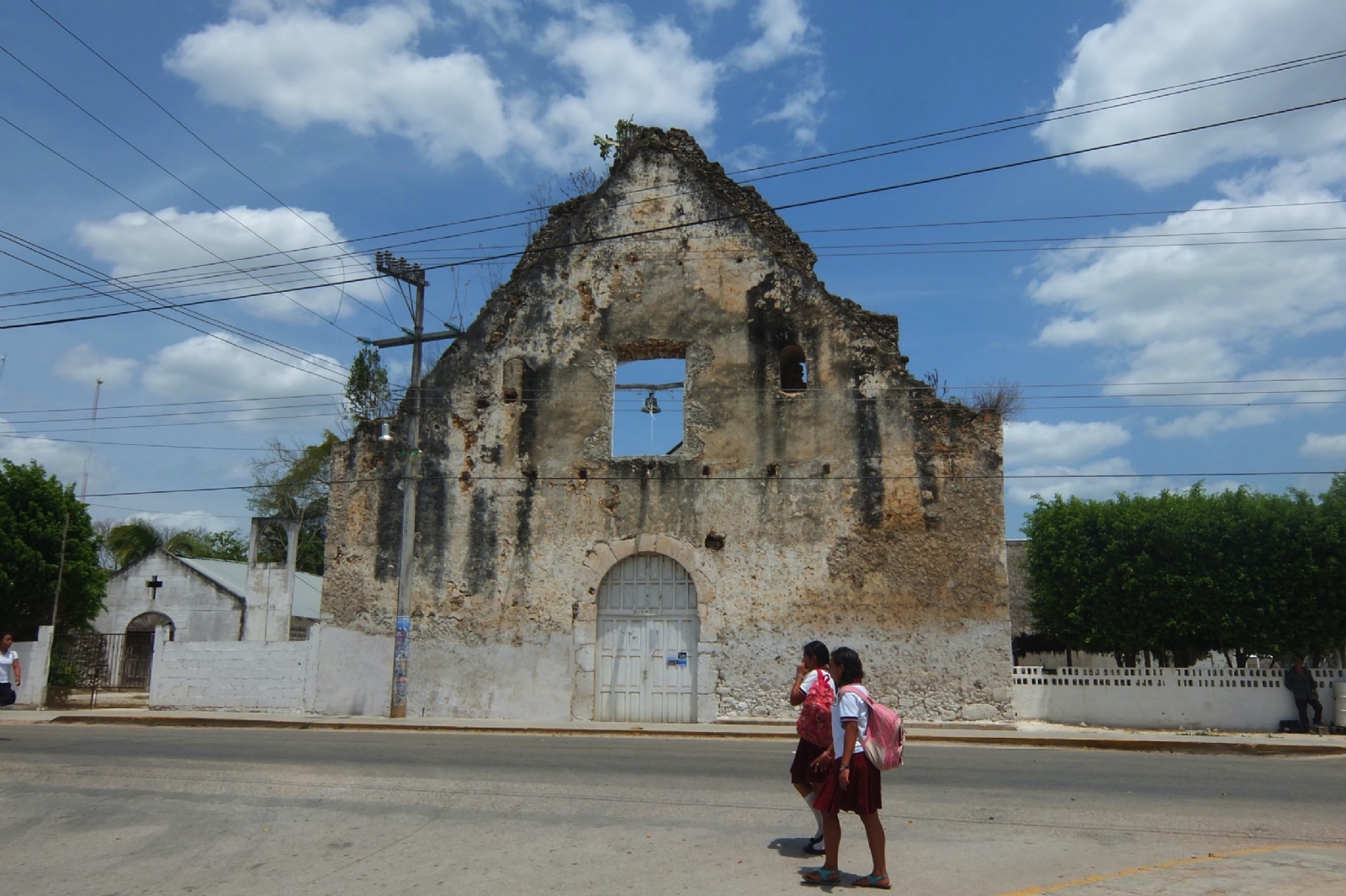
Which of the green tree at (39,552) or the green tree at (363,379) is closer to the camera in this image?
the green tree at (39,552)

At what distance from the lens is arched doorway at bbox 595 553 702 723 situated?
16875 millimetres

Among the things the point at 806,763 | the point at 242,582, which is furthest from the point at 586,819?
the point at 242,582

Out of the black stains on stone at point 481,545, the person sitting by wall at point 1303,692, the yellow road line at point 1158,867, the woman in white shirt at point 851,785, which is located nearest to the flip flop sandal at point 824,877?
the woman in white shirt at point 851,785

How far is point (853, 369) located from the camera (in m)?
17.2

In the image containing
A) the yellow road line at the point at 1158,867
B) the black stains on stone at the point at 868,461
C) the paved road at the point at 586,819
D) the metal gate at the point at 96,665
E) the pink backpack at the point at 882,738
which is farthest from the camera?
the metal gate at the point at 96,665

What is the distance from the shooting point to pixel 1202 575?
57.4 feet

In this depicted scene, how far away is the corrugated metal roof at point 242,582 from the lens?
3120 centimetres

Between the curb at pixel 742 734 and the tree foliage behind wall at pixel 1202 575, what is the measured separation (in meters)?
3.82

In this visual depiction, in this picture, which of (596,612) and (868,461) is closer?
(868,461)

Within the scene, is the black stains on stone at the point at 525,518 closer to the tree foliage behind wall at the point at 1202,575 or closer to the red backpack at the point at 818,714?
the tree foliage behind wall at the point at 1202,575

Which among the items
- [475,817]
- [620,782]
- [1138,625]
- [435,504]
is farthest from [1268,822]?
[435,504]

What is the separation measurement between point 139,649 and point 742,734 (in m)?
21.1

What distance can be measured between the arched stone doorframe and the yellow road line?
1039cm

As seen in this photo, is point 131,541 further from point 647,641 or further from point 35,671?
point 647,641
